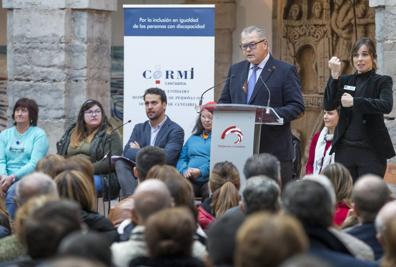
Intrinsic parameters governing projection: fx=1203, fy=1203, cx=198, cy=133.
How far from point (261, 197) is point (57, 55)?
6318 millimetres

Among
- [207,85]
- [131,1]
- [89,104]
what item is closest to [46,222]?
[89,104]

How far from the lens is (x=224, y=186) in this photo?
736 cm

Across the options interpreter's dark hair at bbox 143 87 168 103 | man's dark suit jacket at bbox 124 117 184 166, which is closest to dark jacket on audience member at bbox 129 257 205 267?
man's dark suit jacket at bbox 124 117 184 166

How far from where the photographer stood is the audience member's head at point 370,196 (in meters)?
5.52

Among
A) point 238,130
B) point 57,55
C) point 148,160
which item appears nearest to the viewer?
point 148,160

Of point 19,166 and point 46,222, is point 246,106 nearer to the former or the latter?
point 19,166

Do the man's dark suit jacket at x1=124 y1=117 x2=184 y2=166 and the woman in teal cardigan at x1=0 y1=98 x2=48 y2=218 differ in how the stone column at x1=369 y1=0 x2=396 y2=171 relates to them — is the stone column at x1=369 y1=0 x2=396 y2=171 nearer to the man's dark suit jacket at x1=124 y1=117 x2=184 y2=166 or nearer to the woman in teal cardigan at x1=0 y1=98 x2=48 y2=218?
the man's dark suit jacket at x1=124 y1=117 x2=184 y2=166

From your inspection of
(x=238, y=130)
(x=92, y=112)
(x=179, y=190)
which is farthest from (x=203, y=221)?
(x=92, y=112)

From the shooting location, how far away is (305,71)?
47.2ft

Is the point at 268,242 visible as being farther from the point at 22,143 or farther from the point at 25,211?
the point at 22,143

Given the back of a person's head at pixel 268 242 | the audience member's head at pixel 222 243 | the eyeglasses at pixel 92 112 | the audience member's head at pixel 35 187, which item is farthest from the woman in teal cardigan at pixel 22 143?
the back of a person's head at pixel 268 242

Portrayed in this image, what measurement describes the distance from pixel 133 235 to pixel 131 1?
1007cm

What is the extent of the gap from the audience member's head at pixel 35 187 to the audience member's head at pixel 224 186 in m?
1.67

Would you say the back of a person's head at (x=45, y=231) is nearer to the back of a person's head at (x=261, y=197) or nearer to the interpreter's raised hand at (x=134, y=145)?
the back of a person's head at (x=261, y=197)
